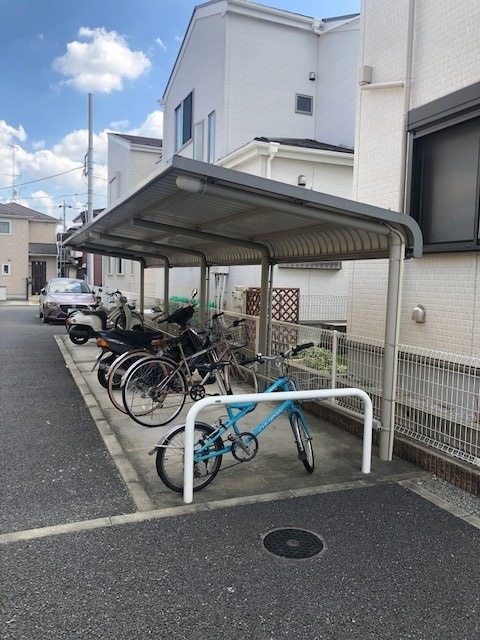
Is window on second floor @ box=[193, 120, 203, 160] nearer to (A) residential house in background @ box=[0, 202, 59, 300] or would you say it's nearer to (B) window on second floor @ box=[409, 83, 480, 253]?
(B) window on second floor @ box=[409, 83, 480, 253]

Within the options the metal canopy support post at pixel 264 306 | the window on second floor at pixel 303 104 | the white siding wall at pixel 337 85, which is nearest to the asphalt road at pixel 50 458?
the metal canopy support post at pixel 264 306

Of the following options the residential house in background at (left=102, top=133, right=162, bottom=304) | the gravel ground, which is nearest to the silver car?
the residential house in background at (left=102, top=133, right=162, bottom=304)

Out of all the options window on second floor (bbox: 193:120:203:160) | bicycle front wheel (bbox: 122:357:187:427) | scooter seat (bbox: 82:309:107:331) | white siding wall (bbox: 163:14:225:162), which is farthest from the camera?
window on second floor (bbox: 193:120:203:160)

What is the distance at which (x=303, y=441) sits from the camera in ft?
13.9

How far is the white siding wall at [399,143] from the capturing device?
17.5 feet

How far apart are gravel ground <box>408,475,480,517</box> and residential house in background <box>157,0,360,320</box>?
8.12 metres

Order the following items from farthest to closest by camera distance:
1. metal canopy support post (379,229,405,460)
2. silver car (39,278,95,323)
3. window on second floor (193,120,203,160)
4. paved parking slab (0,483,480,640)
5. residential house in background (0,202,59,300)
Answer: residential house in background (0,202,59,300)
window on second floor (193,120,203,160)
silver car (39,278,95,323)
metal canopy support post (379,229,405,460)
paved parking slab (0,483,480,640)

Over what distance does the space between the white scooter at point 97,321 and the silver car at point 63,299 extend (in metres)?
3.73

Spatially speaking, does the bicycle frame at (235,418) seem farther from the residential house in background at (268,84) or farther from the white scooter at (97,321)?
the residential house in background at (268,84)

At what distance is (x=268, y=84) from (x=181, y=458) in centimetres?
1281

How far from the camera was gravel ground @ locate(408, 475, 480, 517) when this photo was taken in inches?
147

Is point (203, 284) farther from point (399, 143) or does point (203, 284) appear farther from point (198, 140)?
point (198, 140)

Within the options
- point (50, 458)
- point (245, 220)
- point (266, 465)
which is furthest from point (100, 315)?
point (266, 465)

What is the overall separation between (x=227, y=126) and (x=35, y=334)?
7.51m
